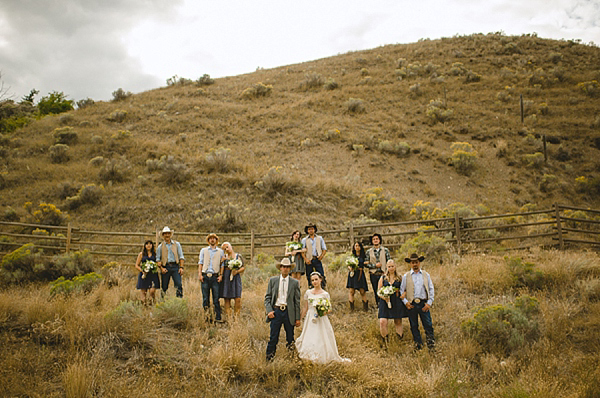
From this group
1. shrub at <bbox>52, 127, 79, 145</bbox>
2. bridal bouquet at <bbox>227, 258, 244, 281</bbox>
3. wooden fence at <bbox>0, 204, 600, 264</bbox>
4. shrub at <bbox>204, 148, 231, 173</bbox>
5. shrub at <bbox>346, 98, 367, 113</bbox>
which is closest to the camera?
bridal bouquet at <bbox>227, 258, 244, 281</bbox>

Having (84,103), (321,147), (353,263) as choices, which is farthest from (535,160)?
(84,103)

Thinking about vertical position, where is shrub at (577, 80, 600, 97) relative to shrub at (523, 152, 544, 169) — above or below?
above

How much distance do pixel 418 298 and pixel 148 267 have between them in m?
6.03

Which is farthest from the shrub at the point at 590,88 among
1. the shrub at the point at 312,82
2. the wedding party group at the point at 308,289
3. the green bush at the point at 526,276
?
the wedding party group at the point at 308,289

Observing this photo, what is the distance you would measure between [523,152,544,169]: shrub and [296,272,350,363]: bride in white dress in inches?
914

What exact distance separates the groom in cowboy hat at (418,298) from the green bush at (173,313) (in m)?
4.44

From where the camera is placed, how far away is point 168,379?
5.25 metres

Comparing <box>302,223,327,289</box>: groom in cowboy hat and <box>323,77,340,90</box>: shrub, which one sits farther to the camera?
<box>323,77,340,90</box>: shrub

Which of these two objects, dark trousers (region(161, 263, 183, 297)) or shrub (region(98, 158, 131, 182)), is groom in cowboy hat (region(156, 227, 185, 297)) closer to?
dark trousers (region(161, 263, 183, 297))

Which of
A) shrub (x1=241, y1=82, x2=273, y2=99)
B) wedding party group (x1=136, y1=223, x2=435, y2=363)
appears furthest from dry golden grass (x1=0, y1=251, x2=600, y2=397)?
shrub (x1=241, y1=82, x2=273, y2=99)

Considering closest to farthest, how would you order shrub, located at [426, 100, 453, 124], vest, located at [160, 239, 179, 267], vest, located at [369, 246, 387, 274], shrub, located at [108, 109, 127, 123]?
vest, located at [369, 246, 387, 274] → vest, located at [160, 239, 179, 267] → shrub, located at [426, 100, 453, 124] → shrub, located at [108, 109, 127, 123]

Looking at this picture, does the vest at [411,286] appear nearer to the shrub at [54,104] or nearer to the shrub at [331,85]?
the shrub at [331,85]

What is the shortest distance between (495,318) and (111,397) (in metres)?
6.47

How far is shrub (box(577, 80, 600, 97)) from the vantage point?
98.7ft
